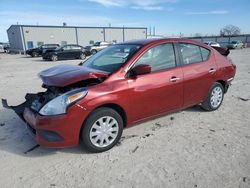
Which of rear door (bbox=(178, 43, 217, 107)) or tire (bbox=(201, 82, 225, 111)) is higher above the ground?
rear door (bbox=(178, 43, 217, 107))

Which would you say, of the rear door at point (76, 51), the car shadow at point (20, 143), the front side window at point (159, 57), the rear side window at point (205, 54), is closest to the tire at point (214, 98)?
the rear side window at point (205, 54)

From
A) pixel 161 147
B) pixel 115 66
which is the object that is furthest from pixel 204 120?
pixel 115 66

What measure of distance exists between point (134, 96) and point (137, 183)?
1390 mm

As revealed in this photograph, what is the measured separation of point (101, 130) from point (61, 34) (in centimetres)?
4394

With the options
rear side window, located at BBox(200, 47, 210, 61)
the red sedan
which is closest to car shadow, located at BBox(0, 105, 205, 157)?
the red sedan

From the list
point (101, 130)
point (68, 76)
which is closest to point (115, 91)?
point (101, 130)

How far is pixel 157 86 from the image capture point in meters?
3.96

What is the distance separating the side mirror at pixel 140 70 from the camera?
359cm

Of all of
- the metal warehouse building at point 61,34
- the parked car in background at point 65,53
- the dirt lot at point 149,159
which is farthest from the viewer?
the metal warehouse building at point 61,34

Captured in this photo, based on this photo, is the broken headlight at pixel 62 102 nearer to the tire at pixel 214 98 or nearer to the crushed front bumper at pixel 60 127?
the crushed front bumper at pixel 60 127

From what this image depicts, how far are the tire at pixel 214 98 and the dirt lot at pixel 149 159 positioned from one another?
0.48 metres

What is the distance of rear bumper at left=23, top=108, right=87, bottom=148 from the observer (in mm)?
3154

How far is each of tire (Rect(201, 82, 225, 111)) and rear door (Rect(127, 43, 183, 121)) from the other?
0.99 m

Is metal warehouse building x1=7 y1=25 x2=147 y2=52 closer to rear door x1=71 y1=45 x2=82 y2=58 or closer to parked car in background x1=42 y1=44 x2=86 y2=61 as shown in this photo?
parked car in background x1=42 y1=44 x2=86 y2=61
